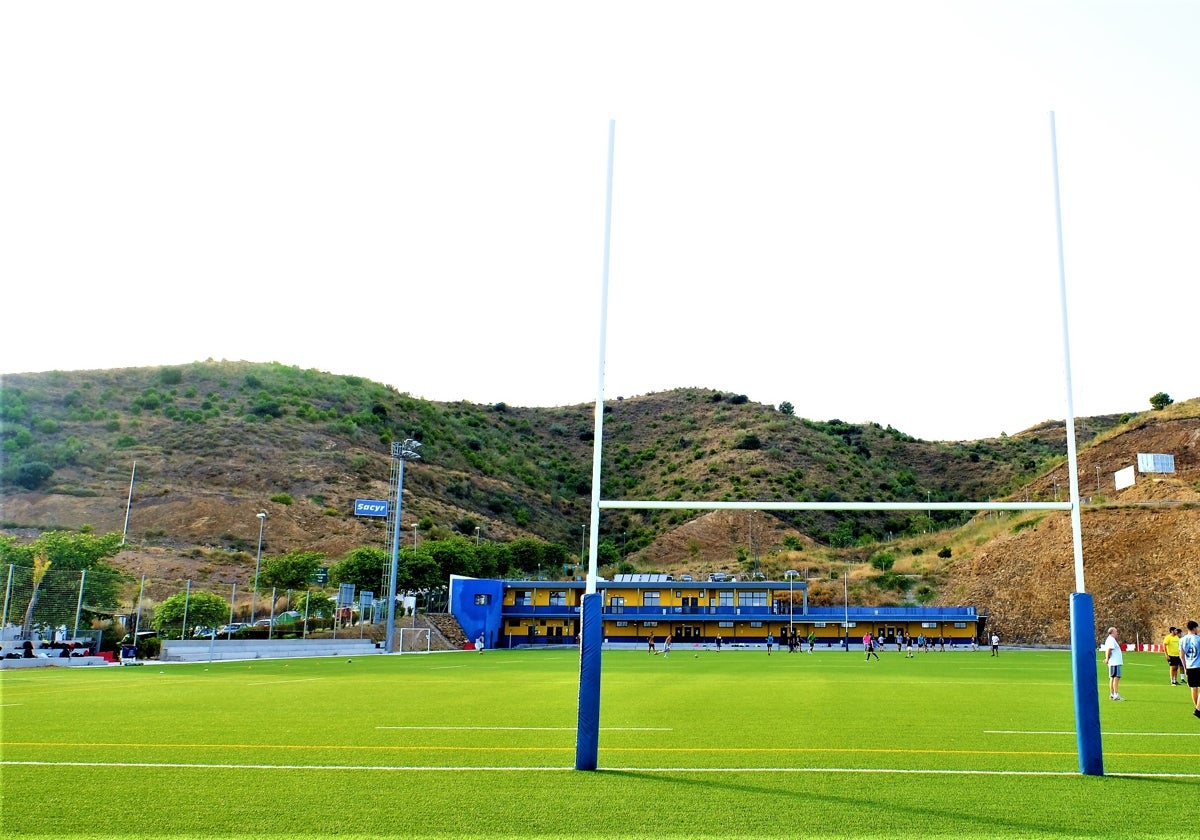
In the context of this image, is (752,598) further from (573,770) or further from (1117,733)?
(573,770)

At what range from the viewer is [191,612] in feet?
148

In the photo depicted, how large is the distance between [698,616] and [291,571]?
101ft

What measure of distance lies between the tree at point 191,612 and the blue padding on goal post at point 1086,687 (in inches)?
1680

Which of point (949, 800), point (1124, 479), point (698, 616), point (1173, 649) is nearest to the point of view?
point (949, 800)

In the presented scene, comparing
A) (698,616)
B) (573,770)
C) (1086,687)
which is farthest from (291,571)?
(1086,687)

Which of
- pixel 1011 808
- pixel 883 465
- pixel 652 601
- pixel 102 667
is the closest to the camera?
pixel 1011 808

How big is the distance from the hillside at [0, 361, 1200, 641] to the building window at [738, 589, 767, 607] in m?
11.8

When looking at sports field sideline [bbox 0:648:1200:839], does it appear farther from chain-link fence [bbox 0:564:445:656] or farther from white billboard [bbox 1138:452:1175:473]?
white billboard [bbox 1138:452:1175:473]

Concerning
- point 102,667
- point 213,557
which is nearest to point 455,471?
point 213,557

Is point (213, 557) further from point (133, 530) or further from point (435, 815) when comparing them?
point (435, 815)

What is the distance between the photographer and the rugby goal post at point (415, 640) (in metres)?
52.7

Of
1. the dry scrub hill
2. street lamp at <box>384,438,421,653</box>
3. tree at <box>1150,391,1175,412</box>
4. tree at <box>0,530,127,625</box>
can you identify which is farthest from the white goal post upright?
tree at <box>1150,391,1175,412</box>

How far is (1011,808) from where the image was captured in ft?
22.4

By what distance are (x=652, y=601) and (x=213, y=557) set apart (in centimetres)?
A: 3243
